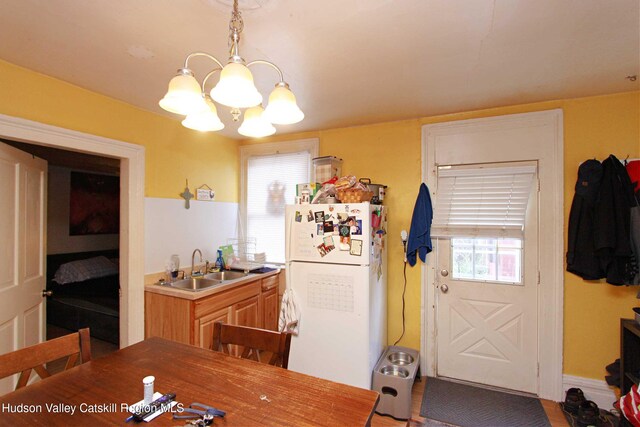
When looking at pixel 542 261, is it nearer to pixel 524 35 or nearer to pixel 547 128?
pixel 547 128

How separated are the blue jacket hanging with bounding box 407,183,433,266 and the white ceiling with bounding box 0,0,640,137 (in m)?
0.86

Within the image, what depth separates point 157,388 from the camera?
1.14 metres

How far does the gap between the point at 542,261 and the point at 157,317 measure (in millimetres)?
3161

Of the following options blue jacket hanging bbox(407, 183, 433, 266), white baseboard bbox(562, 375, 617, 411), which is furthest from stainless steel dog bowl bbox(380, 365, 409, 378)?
white baseboard bbox(562, 375, 617, 411)

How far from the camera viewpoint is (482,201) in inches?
100

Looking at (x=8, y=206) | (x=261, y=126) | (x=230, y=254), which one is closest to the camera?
(x=261, y=126)

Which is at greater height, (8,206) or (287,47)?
(287,47)

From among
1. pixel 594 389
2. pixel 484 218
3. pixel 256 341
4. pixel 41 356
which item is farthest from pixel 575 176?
pixel 41 356

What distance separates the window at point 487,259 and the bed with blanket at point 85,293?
3.46m

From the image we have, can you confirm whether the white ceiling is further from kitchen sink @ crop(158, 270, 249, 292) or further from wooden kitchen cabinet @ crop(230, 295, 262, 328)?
wooden kitchen cabinet @ crop(230, 295, 262, 328)

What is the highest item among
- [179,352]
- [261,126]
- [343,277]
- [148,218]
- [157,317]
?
[261,126]

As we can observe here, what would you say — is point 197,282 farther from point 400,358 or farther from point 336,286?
point 400,358

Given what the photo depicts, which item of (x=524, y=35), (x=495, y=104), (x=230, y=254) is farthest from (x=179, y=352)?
(x=495, y=104)

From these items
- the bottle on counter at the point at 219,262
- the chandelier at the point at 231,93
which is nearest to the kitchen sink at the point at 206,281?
the bottle on counter at the point at 219,262
